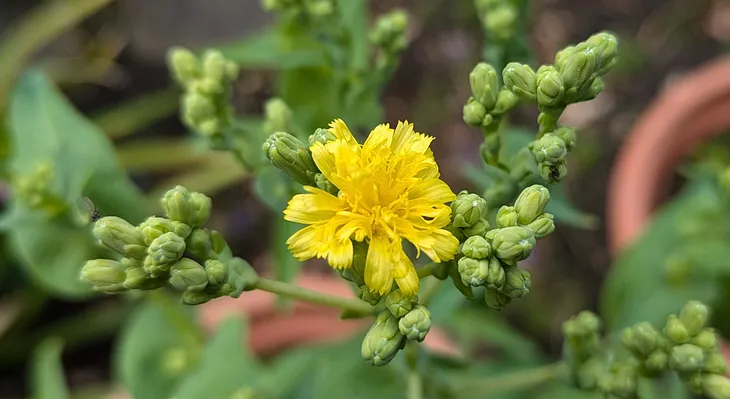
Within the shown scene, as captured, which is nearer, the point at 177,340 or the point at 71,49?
the point at 177,340

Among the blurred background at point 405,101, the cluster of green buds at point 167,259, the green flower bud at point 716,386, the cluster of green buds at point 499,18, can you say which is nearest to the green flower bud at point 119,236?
the cluster of green buds at point 167,259

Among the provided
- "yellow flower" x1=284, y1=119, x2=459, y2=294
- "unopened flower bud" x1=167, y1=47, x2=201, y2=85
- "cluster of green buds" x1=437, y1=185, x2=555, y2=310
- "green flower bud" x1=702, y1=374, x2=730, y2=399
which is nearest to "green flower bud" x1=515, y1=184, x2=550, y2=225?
"cluster of green buds" x1=437, y1=185, x2=555, y2=310

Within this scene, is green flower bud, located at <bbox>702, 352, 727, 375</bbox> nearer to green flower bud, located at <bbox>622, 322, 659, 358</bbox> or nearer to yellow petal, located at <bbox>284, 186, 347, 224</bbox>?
green flower bud, located at <bbox>622, 322, 659, 358</bbox>

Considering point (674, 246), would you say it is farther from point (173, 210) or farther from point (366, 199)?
point (173, 210)

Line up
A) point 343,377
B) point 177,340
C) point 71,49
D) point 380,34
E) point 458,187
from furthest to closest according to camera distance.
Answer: point 71,49
point 458,187
point 177,340
point 343,377
point 380,34

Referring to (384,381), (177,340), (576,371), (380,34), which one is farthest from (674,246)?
(177,340)

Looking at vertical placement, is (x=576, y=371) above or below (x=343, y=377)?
above
